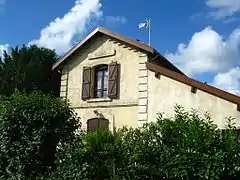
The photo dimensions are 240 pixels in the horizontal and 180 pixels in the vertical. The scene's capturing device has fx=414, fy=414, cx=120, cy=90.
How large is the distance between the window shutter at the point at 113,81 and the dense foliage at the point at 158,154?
25.5 ft

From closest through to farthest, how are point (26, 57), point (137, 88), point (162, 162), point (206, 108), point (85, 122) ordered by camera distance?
1. point (162, 162)
2. point (206, 108)
3. point (137, 88)
4. point (85, 122)
5. point (26, 57)

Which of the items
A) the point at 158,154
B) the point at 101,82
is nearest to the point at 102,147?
the point at 158,154

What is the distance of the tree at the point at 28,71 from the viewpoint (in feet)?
81.3

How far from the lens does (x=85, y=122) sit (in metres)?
19.3

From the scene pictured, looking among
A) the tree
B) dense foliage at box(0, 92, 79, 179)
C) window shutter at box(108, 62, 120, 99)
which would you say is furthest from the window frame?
dense foliage at box(0, 92, 79, 179)

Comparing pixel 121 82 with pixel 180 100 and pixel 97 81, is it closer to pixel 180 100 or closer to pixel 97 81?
pixel 97 81

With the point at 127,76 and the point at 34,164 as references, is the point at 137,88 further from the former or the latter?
the point at 34,164

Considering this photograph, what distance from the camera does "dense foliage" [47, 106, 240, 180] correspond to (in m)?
9.49

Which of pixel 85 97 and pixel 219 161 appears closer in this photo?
pixel 219 161

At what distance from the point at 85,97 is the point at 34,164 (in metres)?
9.26

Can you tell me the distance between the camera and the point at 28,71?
25.1 metres

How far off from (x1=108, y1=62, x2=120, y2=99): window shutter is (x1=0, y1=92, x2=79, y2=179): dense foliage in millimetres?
7773

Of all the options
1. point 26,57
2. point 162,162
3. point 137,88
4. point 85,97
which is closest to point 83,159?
point 162,162

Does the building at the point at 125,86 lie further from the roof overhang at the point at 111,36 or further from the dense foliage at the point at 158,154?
the dense foliage at the point at 158,154
